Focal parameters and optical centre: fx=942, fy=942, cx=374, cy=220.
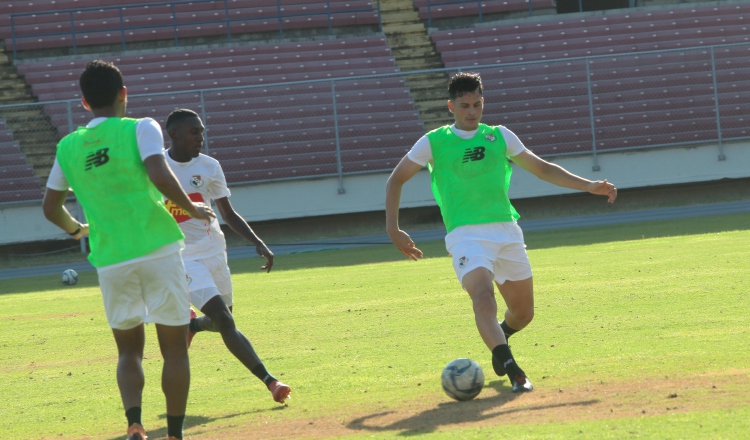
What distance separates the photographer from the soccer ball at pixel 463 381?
234 inches

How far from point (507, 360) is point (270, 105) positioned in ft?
63.7

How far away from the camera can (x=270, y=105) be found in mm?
24812

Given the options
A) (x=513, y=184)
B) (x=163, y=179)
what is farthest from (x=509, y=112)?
(x=163, y=179)

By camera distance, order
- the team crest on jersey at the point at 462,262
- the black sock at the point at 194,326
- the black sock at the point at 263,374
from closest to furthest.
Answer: the black sock at the point at 263,374 < the team crest on jersey at the point at 462,262 < the black sock at the point at 194,326

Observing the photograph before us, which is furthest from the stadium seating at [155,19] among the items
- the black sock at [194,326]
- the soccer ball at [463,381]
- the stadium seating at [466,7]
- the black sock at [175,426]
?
the black sock at [175,426]

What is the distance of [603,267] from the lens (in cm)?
1327

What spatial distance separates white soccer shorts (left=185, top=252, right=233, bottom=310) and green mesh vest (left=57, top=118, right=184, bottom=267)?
5.53 feet

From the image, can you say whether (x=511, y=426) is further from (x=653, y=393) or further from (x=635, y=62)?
(x=635, y=62)

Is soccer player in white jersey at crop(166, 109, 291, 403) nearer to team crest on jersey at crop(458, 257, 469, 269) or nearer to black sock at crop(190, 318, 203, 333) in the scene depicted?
black sock at crop(190, 318, 203, 333)

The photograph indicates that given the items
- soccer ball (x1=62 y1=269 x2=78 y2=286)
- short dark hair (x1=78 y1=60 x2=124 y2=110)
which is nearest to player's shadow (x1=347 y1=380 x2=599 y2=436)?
short dark hair (x1=78 y1=60 x2=124 y2=110)

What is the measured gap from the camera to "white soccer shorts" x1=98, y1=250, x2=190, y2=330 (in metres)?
4.99

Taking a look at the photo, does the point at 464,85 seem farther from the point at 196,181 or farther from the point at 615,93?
the point at 615,93

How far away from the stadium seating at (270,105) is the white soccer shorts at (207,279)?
16332 mm

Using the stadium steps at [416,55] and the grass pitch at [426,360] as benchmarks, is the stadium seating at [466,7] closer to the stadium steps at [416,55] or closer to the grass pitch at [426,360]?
the stadium steps at [416,55]
